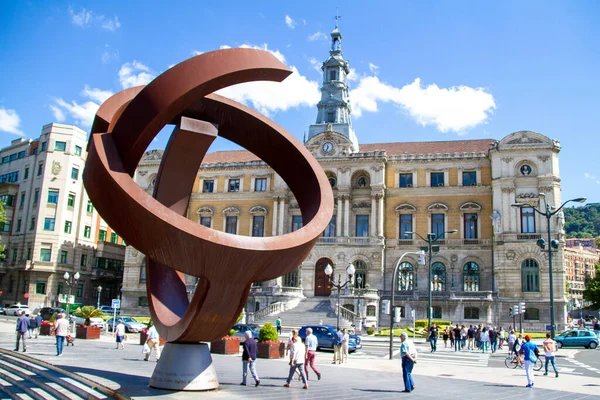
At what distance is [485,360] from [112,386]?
62.1 feet

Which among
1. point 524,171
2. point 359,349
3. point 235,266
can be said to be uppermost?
point 524,171

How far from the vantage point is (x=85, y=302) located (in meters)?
59.0

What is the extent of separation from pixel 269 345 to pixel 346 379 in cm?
645

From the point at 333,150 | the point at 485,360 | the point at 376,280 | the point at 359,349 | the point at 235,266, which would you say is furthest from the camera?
the point at 333,150

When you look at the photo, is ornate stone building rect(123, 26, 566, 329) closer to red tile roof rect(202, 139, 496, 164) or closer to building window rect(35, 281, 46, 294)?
red tile roof rect(202, 139, 496, 164)

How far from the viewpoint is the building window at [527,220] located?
1908 inches

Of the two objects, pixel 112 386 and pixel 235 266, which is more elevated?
pixel 235 266

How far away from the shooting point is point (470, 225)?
5125cm

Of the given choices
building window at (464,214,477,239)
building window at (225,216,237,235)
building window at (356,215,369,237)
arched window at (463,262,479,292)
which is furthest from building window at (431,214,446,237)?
building window at (225,216,237,235)

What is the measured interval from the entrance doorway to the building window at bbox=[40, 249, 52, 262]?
2662 cm

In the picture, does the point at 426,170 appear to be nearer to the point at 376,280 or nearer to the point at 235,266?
the point at 376,280

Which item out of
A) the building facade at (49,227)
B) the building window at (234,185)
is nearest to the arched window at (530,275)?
the building window at (234,185)

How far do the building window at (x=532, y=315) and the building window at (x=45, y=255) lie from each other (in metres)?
44.7

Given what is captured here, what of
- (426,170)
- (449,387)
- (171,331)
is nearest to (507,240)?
(426,170)
